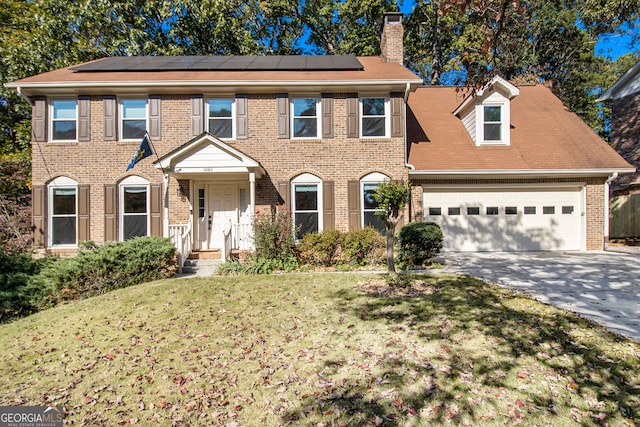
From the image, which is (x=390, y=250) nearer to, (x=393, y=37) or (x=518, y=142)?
(x=518, y=142)

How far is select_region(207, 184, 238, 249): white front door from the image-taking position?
11328mm

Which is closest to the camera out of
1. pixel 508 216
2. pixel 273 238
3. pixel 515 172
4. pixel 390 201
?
pixel 390 201

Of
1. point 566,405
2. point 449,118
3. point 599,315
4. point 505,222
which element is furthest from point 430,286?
point 449,118

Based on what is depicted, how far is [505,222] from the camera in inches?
473

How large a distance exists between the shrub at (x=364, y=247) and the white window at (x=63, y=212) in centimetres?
889

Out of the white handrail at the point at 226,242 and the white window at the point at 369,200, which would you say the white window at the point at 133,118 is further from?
the white window at the point at 369,200

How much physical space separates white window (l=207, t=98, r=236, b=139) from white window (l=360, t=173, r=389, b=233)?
4.75 meters

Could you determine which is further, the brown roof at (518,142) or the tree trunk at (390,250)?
Result: the brown roof at (518,142)

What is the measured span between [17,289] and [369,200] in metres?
9.25

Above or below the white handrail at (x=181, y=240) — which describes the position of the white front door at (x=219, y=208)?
above

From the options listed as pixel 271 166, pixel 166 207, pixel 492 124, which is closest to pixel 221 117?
pixel 271 166

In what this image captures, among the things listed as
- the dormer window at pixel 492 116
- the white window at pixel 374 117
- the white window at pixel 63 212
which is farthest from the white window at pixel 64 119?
the dormer window at pixel 492 116

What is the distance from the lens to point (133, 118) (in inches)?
441

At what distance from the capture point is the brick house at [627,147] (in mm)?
15125
